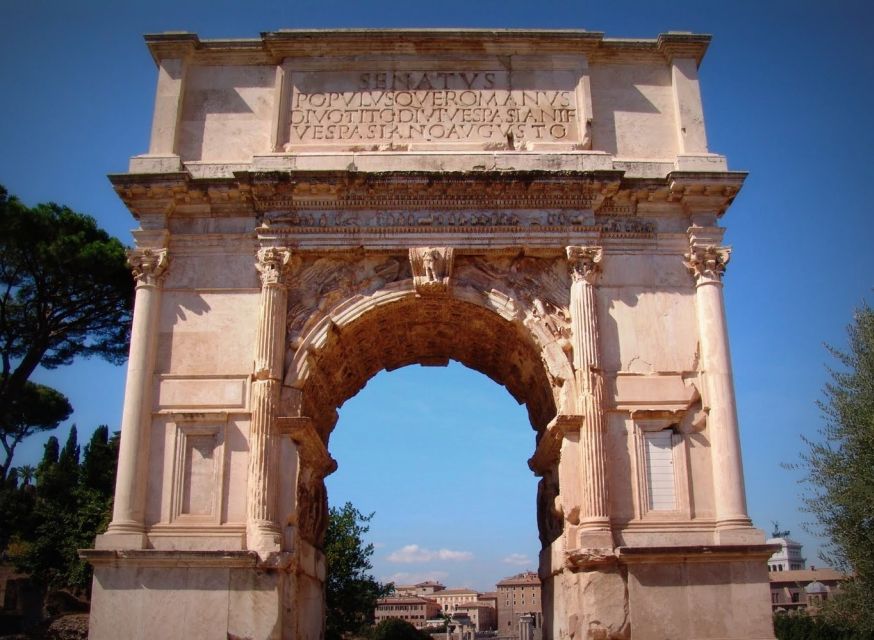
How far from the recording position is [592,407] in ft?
33.8

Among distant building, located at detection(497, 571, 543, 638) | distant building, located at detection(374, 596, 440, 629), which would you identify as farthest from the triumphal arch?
distant building, located at detection(374, 596, 440, 629)

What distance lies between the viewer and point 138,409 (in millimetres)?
10383

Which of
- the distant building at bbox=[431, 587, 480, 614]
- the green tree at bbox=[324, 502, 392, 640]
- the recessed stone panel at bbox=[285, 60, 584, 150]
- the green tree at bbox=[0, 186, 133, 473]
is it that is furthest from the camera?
the distant building at bbox=[431, 587, 480, 614]

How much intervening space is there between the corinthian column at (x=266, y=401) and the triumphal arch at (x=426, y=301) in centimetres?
3

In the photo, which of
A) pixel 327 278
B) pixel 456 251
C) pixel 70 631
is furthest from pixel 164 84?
pixel 70 631

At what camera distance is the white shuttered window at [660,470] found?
1023 cm

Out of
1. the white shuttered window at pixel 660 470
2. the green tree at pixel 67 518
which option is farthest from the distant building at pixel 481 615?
the white shuttered window at pixel 660 470

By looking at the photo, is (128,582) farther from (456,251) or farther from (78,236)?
(78,236)

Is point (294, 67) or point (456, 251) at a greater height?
point (294, 67)

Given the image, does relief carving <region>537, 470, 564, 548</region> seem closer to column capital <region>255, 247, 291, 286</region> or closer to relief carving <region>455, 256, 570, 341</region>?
relief carving <region>455, 256, 570, 341</region>

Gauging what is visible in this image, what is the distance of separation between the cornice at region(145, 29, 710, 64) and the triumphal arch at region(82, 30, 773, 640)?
0.10ft

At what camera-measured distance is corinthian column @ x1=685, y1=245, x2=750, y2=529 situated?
10.1m

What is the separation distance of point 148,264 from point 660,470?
667cm

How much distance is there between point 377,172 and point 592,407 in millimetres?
3878
